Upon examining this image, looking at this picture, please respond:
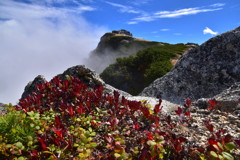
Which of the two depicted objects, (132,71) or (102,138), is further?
(132,71)

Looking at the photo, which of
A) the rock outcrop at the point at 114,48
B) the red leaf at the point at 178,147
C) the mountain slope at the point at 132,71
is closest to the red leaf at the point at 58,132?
the red leaf at the point at 178,147

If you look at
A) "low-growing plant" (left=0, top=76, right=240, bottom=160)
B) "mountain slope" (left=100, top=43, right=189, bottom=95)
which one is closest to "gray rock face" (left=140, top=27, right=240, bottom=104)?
"low-growing plant" (left=0, top=76, right=240, bottom=160)

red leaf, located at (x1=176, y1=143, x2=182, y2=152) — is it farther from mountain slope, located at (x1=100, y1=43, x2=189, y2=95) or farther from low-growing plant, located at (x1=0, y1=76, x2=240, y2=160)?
mountain slope, located at (x1=100, y1=43, x2=189, y2=95)

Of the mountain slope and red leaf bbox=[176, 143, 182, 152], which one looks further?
the mountain slope

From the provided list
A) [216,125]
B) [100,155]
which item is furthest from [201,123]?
[100,155]

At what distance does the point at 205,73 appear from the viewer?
9445 millimetres

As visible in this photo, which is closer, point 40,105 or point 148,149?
point 148,149

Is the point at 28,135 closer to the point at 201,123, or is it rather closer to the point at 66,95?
the point at 66,95

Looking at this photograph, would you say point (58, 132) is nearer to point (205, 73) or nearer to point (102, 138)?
point (102, 138)

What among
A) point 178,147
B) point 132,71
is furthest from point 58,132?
point 132,71

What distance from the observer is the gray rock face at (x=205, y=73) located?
9156 mm

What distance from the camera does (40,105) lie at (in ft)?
18.8

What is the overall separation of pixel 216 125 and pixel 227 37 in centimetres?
656

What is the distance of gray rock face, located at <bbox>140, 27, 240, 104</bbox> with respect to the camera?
9156mm
